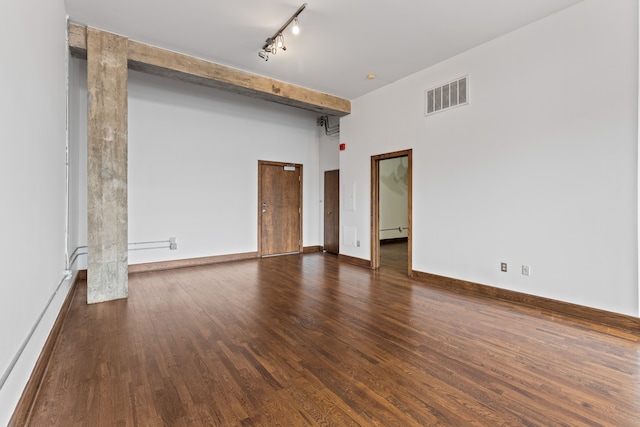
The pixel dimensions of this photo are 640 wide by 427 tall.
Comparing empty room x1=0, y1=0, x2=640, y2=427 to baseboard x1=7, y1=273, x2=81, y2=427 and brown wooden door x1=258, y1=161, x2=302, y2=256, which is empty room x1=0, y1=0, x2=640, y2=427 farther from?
brown wooden door x1=258, y1=161, x2=302, y2=256

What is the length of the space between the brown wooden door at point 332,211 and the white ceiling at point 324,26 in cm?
282

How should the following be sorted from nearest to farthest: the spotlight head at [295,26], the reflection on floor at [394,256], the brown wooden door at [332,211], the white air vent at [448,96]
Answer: the spotlight head at [295,26], the white air vent at [448,96], the reflection on floor at [394,256], the brown wooden door at [332,211]

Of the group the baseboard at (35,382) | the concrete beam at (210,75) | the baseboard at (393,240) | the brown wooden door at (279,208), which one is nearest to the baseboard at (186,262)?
the brown wooden door at (279,208)

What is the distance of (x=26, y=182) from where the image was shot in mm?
1819

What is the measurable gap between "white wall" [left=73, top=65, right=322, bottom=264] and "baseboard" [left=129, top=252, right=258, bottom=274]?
84mm

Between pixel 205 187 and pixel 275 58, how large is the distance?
273cm

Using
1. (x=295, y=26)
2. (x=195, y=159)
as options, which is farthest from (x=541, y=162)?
(x=195, y=159)

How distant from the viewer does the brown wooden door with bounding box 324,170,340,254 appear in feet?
23.0

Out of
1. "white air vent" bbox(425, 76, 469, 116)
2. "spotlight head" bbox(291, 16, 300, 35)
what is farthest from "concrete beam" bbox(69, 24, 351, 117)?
"white air vent" bbox(425, 76, 469, 116)

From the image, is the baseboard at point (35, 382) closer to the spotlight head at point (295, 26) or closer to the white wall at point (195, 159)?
the white wall at point (195, 159)

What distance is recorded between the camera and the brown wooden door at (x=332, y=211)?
276 inches

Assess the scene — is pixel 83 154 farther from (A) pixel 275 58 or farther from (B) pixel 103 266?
(A) pixel 275 58

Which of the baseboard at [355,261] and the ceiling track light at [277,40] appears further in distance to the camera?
the baseboard at [355,261]

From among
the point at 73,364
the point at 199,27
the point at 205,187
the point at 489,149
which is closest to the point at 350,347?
the point at 73,364
